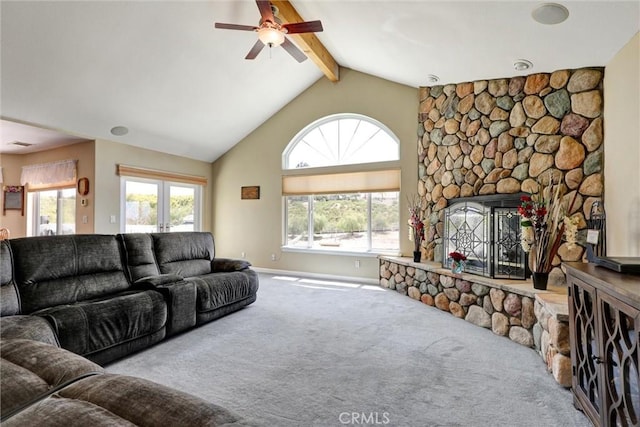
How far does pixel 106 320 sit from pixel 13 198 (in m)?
6.34

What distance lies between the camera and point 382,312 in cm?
388

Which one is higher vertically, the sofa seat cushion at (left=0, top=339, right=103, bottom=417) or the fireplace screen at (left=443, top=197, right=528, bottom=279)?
the fireplace screen at (left=443, top=197, right=528, bottom=279)

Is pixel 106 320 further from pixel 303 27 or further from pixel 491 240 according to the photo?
pixel 491 240

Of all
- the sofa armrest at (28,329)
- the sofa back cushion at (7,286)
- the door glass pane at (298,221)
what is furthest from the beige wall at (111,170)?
the sofa armrest at (28,329)

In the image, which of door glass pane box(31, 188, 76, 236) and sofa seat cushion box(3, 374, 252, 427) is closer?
sofa seat cushion box(3, 374, 252, 427)

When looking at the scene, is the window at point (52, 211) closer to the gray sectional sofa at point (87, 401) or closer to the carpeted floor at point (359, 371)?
the carpeted floor at point (359, 371)

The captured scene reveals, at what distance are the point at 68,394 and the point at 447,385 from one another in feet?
7.12

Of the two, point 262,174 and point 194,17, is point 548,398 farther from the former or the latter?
point 262,174

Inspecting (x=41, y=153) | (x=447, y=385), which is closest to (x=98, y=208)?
(x=41, y=153)

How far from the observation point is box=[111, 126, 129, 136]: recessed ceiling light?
520 cm

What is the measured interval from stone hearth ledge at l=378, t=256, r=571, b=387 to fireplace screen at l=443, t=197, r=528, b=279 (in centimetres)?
19

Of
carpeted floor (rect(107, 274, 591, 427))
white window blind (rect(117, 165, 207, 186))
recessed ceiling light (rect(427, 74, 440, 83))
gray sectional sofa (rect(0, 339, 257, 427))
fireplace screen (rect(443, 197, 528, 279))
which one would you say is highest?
recessed ceiling light (rect(427, 74, 440, 83))

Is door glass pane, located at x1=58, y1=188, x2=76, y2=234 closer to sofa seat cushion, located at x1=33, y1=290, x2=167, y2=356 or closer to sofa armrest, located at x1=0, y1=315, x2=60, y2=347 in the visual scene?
sofa seat cushion, located at x1=33, y1=290, x2=167, y2=356

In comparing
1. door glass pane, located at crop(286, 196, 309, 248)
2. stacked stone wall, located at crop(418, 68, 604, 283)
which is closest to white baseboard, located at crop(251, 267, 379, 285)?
door glass pane, located at crop(286, 196, 309, 248)
